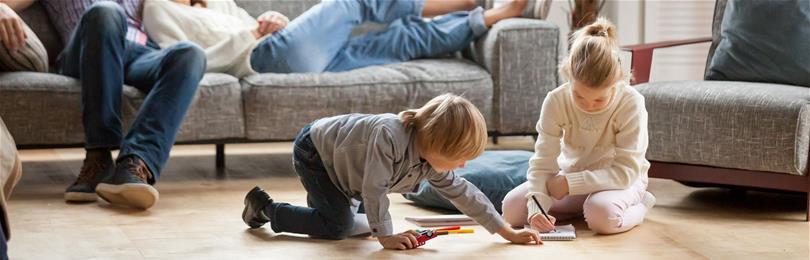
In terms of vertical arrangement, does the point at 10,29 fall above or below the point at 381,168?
above

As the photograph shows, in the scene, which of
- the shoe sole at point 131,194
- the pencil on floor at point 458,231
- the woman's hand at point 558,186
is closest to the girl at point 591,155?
the woman's hand at point 558,186

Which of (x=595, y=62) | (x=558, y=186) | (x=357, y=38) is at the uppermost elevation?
(x=595, y=62)

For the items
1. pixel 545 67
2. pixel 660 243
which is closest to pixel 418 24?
pixel 545 67

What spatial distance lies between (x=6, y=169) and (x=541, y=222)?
1.22 metres

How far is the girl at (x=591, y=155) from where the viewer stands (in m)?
2.88

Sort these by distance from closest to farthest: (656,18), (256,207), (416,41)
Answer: (256,207), (416,41), (656,18)

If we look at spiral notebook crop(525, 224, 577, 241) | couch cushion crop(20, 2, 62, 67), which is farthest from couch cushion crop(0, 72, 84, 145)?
spiral notebook crop(525, 224, 577, 241)

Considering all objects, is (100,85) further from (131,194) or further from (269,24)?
(269,24)

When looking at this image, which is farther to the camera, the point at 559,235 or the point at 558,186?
the point at 558,186

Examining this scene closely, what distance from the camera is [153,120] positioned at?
3.39 meters

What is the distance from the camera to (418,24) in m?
4.22

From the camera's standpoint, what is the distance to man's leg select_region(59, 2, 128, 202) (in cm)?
343

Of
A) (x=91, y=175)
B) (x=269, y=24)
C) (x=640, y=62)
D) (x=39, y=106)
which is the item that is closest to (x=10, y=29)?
(x=39, y=106)

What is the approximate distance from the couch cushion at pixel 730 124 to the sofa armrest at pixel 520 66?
628 mm
